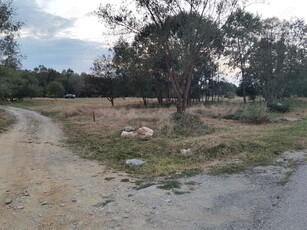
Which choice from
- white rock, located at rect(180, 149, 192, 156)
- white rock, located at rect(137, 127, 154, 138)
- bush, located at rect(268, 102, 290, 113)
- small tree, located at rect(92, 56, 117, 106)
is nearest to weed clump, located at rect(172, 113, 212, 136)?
white rock, located at rect(137, 127, 154, 138)

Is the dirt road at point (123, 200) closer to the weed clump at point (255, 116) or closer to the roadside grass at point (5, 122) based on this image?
the roadside grass at point (5, 122)

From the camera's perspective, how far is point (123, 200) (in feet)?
20.1

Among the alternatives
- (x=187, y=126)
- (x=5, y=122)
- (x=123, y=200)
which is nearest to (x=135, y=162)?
(x=123, y=200)

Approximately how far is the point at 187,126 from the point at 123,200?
10.3 m

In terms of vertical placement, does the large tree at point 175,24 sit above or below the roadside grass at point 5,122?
above

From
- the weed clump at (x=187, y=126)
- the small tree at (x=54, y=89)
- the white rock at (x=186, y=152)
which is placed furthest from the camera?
the small tree at (x=54, y=89)

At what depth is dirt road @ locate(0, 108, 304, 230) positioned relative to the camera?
201 inches

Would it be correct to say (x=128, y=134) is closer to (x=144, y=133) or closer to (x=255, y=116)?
(x=144, y=133)

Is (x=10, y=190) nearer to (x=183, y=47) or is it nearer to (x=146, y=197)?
(x=146, y=197)

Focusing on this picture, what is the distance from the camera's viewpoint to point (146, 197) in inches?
245

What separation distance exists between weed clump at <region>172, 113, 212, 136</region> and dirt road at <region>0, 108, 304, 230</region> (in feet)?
20.8

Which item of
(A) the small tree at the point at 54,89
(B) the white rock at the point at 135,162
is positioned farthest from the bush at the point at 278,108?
(A) the small tree at the point at 54,89

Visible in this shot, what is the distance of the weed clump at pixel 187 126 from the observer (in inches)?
584

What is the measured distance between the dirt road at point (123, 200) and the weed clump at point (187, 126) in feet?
20.8
